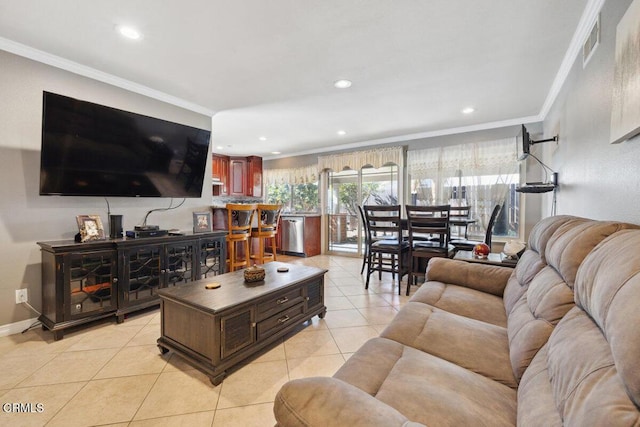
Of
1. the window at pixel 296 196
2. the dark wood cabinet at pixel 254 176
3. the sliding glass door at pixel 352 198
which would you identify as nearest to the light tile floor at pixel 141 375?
the sliding glass door at pixel 352 198

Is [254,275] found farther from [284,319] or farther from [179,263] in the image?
[179,263]

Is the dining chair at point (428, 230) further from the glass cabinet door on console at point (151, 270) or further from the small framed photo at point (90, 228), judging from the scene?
the small framed photo at point (90, 228)

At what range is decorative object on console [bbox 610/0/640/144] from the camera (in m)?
1.17

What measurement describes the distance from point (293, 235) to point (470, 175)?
348 centimetres

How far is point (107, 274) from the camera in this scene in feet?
8.04

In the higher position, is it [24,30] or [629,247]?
[24,30]

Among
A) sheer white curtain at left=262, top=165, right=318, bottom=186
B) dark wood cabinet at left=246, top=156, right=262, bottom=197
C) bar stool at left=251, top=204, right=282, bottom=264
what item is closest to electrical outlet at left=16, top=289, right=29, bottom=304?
bar stool at left=251, top=204, right=282, bottom=264

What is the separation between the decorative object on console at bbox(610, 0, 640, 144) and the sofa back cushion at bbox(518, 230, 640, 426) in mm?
730

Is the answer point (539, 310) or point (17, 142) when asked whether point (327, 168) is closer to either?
point (17, 142)

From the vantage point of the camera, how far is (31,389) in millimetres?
1628

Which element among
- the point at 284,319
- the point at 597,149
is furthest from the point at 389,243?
the point at 597,149

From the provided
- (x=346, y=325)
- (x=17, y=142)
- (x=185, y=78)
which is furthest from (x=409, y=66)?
(x=17, y=142)

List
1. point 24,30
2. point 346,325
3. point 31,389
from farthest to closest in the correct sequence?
1. point 346,325
2. point 24,30
3. point 31,389

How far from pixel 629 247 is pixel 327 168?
17.7ft
